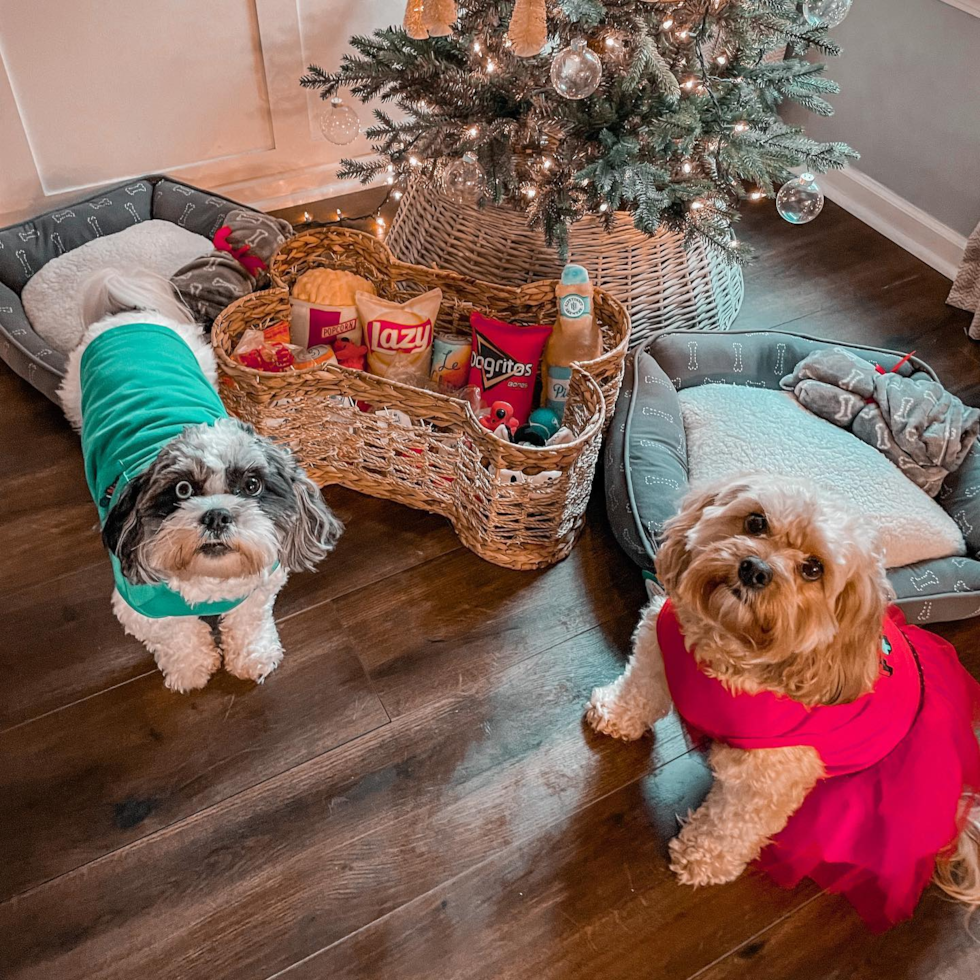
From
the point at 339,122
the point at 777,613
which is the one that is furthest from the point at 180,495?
the point at 339,122

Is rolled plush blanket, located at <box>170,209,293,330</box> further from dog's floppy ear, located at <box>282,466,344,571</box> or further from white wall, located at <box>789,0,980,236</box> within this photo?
white wall, located at <box>789,0,980,236</box>

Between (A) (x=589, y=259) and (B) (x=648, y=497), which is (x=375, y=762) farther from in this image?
(A) (x=589, y=259)

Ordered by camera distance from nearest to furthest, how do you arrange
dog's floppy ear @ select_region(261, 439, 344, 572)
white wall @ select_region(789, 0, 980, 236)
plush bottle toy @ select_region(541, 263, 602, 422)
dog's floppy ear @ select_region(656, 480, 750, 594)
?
1. dog's floppy ear @ select_region(656, 480, 750, 594)
2. dog's floppy ear @ select_region(261, 439, 344, 572)
3. plush bottle toy @ select_region(541, 263, 602, 422)
4. white wall @ select_region(789, 0, 980, 236)

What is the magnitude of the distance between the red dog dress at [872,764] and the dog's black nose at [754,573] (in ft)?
0.82

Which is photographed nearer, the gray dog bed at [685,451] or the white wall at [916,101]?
the gray dog bed at [685,451]

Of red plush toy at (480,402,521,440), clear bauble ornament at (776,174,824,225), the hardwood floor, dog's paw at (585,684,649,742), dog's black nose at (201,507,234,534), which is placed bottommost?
the hardwood floor

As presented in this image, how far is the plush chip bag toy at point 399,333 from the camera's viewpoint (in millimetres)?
2080

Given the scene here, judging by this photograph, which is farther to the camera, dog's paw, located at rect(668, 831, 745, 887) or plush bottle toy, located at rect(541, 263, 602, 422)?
plush bottle toy, located at rect(541, 263, 602, 422)

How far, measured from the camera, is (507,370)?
2.08 m

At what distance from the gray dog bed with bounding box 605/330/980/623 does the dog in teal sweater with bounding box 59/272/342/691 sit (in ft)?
2.45

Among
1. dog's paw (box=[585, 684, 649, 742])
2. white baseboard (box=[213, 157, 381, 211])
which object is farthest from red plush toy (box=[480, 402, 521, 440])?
white baseboard (box=[213, 157, 381, 211])

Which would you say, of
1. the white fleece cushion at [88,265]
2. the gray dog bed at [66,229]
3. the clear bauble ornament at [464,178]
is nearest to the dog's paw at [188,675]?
the gray dog bed at [66,229]

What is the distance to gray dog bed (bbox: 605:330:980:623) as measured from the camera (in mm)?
1917

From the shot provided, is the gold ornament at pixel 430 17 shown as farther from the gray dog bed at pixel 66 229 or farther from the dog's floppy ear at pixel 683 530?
the gray dog bed at pixel 66 229
